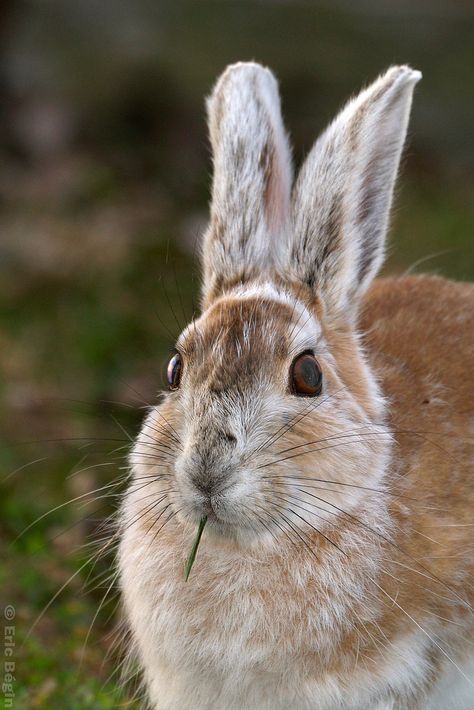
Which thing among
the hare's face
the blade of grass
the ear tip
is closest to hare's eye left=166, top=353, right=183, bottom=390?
the hare's face

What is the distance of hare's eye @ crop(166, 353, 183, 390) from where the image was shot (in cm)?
429

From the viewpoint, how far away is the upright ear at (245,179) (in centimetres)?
473

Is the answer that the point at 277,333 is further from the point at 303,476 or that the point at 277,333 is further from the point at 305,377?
the point at 303,476

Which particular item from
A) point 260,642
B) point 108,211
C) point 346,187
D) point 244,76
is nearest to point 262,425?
point 260,642

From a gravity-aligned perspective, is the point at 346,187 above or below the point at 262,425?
above

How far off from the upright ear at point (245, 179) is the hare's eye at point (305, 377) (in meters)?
0.66

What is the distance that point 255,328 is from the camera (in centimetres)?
414

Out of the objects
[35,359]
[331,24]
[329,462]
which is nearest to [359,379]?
[329,462]

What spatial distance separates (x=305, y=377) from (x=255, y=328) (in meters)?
0.25

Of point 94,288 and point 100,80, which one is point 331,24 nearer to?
point 100,80

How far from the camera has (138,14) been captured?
1384cm

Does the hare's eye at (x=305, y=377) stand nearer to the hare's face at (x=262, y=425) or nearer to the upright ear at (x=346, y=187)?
the hare's face at (x=262, y=425)

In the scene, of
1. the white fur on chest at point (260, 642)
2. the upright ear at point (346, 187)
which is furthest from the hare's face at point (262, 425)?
the white fur on chest at point (260, 642)

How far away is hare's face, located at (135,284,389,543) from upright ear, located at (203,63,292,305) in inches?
10.7
